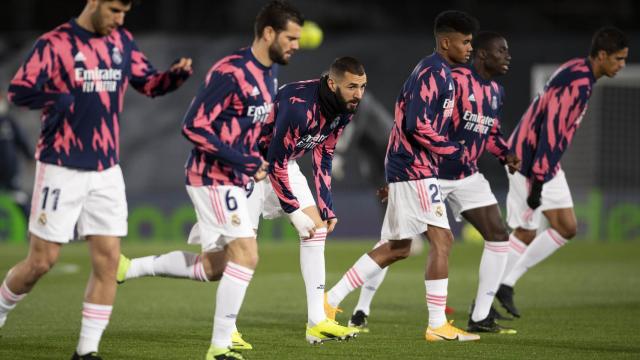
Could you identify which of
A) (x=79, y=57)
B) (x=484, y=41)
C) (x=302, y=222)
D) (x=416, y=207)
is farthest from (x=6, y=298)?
(x=484, y=41)

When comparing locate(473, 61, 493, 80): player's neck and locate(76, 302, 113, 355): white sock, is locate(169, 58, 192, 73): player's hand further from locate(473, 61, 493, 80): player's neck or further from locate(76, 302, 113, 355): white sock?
locate(473, 61, 493, 80): player's neck

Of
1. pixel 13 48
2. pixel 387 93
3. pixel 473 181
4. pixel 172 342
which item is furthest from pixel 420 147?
pixel 13 48

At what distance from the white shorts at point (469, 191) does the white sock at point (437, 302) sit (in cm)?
92

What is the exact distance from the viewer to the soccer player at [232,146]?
6824mm

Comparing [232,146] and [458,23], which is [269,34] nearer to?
[232,146]

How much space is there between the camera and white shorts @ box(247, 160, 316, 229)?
27.4ft

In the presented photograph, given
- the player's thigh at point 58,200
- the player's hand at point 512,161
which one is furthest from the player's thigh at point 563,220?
the player's thigh at point 58,200

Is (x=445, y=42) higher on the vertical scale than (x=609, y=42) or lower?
lower

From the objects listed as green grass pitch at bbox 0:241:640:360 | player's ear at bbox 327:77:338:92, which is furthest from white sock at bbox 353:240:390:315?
player's ear at bbox 327:77:338:92

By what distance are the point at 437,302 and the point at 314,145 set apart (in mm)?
1463

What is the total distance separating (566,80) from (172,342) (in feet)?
13.4

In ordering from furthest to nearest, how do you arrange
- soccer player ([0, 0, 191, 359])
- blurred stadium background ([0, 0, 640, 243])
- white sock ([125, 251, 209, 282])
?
blurred stadium background ([0, 0, 640, 243])
white sock ([125, 251, 209, 282])
soccer player ([0, 0, 191, 359])

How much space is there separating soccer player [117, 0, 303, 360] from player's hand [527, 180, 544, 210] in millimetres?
3371

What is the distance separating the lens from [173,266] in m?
7.70
